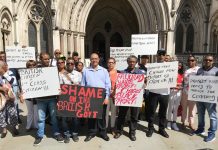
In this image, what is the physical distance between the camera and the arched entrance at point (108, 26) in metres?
19.4

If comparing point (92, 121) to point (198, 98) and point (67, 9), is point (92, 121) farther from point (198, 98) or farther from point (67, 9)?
point (67, 9)

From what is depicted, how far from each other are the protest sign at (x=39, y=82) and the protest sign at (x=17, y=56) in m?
2.68

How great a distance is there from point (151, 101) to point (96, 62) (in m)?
1.57

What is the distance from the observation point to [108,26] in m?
20.8

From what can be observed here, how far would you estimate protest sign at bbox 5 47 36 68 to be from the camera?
6.82 meters

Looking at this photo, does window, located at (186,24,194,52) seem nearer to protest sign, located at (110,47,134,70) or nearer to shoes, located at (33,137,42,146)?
protest sign, located at (110,47,134,70)

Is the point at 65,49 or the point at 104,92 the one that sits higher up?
the point at 65,49

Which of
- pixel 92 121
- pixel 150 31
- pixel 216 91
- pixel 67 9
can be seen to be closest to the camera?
pixel 216 91

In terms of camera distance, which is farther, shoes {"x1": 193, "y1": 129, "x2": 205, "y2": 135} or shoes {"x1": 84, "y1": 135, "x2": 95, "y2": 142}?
shoes {"x1": 193, "y1": 129, "x2": 205, "y2": 135}

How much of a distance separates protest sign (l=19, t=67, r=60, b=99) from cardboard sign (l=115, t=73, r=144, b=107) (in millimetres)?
1314

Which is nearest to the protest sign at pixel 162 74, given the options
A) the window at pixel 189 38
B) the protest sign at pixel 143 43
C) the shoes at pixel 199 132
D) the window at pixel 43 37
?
the shoes at pixel 199 132

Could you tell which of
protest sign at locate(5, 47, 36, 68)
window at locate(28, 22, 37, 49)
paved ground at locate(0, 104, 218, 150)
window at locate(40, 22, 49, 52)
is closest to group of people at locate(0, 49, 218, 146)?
paved ground at locate(0, 104, 218, 150)

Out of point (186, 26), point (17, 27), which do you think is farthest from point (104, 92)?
point (186, 26)

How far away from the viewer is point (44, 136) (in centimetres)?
506
